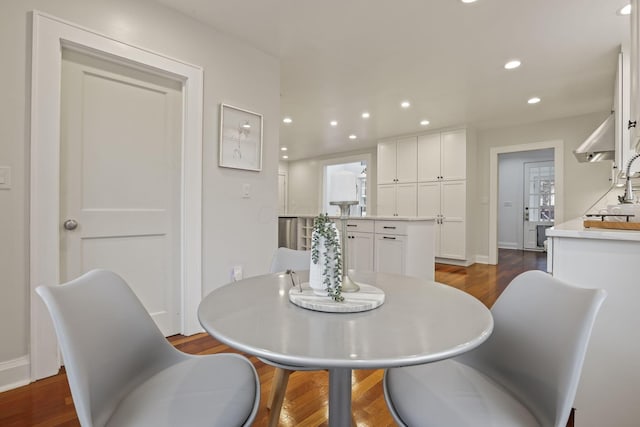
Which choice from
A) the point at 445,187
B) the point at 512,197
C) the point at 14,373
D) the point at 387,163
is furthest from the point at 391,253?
the point at 512,197

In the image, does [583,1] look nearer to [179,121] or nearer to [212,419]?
[179,121]

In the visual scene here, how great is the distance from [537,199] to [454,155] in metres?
3.65

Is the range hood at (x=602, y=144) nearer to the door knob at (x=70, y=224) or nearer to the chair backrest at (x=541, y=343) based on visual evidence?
the chair backrest at (x=541, y=343)

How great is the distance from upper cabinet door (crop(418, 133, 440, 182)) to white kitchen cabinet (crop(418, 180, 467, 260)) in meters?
0.14

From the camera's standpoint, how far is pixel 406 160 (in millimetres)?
5898

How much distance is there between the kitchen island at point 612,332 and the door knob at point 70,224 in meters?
2.58

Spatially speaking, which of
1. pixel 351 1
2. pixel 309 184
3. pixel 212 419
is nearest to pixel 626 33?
pixel 351 1

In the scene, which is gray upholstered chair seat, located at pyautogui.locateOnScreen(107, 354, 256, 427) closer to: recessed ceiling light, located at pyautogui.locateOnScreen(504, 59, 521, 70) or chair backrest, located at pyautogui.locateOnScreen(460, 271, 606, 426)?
chair backrest, located at pyautogui.locateOnScreen(460, 271, 606, 426)

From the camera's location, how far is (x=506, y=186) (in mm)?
7844

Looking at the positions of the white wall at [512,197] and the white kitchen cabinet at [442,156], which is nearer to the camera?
the white kitchen cabinet at [442,156]

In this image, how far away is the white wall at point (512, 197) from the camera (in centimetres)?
757

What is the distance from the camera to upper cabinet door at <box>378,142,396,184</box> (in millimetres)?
6082

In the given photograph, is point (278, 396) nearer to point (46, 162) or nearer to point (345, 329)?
point (345, 329)

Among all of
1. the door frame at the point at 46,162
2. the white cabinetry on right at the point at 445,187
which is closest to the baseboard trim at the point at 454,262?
the white cabinetry on right at the point at 445,187
